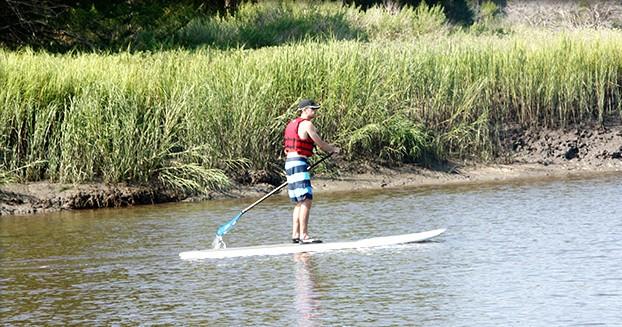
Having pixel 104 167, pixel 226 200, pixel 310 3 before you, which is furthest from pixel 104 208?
pixel 310 3

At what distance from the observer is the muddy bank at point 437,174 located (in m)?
17.6

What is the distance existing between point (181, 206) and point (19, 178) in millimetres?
2179

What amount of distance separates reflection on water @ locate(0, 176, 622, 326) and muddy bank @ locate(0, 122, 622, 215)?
421 mm

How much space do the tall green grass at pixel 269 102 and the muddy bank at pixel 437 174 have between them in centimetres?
21

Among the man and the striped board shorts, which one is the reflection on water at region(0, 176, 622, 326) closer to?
the man

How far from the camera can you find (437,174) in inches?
794

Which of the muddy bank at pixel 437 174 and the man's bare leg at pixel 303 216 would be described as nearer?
the man's bare leg at pixel 303 216

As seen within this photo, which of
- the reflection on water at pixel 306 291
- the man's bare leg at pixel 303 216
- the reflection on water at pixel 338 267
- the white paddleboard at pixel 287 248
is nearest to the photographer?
the reflection on water at pixel 306 291

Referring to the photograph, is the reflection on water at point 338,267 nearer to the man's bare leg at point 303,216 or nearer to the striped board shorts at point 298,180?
the man's bare leg at point 303,216

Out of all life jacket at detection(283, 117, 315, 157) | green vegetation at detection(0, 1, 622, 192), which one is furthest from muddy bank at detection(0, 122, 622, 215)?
life jacket at detection(283, 117, 315, 157)

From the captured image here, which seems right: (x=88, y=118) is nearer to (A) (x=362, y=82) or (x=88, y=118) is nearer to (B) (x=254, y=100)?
(B) (x=254, y=100)

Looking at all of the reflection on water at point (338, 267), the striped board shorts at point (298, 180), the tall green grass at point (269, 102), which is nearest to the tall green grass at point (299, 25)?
the tall green grass at point (269, 102)

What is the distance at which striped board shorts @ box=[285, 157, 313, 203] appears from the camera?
45.5ft

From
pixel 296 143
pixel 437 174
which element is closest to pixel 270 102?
pixel 437 174
